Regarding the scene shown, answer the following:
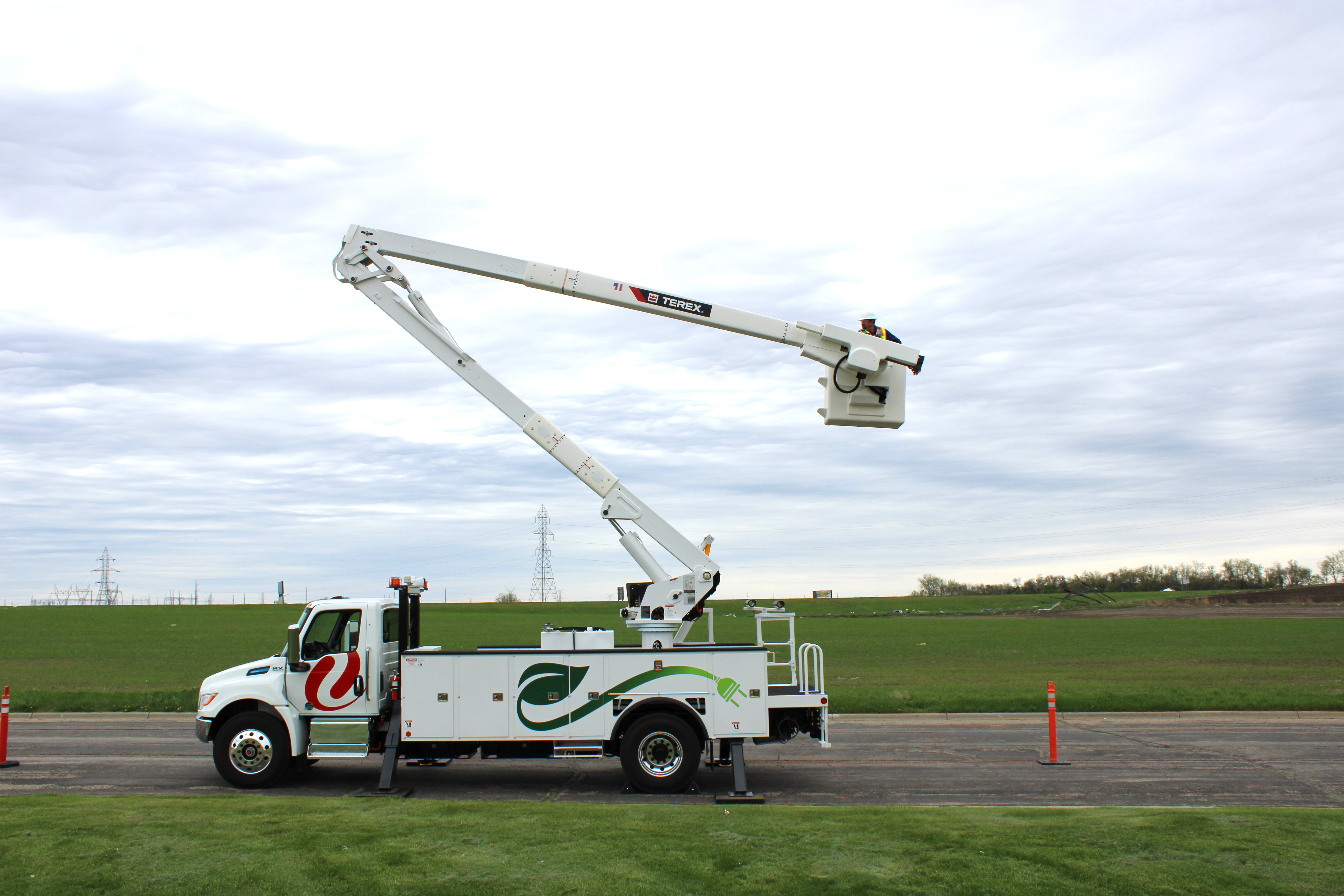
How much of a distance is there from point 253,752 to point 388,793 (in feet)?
6.33

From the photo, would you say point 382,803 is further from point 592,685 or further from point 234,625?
point 234,625

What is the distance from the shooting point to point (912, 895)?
6.51m

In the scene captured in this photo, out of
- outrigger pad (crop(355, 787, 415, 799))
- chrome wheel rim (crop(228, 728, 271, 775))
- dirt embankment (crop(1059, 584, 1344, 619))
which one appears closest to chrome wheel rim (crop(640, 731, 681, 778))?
outrigger pad (crop(355, 787, 415, 799))

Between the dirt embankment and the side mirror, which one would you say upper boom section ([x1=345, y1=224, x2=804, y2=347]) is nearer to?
the side mirror

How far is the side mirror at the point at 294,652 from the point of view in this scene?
40.2 ft

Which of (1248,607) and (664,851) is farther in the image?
(1248,607)

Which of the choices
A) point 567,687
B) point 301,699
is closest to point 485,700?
point 567,687

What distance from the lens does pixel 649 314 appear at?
42.9 feet

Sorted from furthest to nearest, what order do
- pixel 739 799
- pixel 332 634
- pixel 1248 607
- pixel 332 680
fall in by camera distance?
pixel 1248 607 < pixel 332 634 < pixel 332 680 < pixel 739 799

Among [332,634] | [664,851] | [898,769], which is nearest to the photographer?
[664,851]

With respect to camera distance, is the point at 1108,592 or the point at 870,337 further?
the point at 1108,592

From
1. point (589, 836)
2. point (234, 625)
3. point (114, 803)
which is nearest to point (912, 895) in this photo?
point (589, 836)

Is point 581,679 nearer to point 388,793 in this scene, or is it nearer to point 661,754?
point 661,754

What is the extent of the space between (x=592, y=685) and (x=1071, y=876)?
6.30 meters
